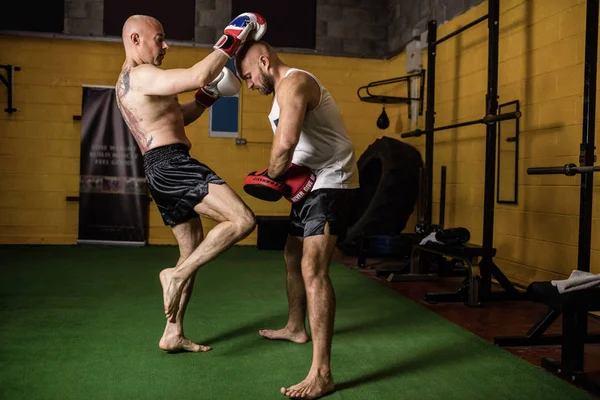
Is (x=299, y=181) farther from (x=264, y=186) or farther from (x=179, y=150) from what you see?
(x=179, y=150)

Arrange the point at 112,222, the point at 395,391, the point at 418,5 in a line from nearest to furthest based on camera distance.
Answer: the point at 395,391
the point at 418,5
the point at 112,222

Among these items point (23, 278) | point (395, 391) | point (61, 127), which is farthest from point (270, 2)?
point (395, 391)

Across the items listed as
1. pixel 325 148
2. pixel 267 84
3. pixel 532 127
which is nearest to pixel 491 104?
pixel 532 127

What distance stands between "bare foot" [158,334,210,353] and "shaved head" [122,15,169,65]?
1.41 meters

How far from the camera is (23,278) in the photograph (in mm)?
4617

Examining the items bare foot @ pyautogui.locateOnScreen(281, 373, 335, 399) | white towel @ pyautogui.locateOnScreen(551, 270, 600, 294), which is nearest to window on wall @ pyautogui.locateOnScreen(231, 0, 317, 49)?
white towel @ pyautogui.locateOnScreen(551, 270, 600, 294)

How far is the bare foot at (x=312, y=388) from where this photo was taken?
6.98 feet

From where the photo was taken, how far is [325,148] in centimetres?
241

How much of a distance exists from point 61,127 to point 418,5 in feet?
15.8

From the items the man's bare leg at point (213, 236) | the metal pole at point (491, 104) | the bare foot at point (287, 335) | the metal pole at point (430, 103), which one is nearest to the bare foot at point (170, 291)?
the man's bare leg at point (213, 236)

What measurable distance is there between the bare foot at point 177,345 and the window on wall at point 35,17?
5599 millimetres

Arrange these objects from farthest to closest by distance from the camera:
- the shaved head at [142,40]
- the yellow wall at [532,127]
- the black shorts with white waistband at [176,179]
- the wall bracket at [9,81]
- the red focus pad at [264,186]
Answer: the wall bracket at [9,81], the yellow wall at [532,127], the shaved head at [142,40], the black shorts with white waistband at [176,179], the red focus pad at [264,186]

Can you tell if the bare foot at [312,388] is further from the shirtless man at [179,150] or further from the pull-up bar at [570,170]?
the pull-up bar at [570,170]

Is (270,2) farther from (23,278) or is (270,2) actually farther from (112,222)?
(23,278)
